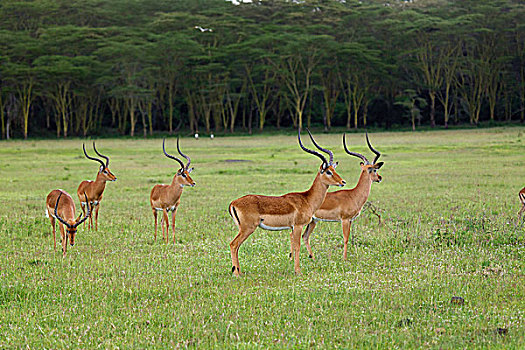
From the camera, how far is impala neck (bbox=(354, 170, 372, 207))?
7910 mm

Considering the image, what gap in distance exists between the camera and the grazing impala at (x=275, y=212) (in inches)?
269

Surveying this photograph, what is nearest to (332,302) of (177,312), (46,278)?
(177,312)

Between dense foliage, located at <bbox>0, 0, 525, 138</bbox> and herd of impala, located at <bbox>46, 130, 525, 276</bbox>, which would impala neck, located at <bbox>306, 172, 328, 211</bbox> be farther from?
dense foliage, located at <bbox>0, 0, 525, 138</bbox>

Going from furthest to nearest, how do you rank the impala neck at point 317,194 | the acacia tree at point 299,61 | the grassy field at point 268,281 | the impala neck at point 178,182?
1. the acacia tree at point 299,61
2. the impala neck at point 178,182
3. the impala neck at point 317,194
4. the grassy field at point 268,281

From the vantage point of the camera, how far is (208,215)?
11539mm

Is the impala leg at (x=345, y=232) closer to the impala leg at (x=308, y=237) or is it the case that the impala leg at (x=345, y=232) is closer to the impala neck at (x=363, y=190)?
the impala neck at (x=363, y=190)

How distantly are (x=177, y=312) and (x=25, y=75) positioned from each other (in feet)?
139

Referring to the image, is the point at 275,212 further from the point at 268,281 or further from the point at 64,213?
the point at 64,213

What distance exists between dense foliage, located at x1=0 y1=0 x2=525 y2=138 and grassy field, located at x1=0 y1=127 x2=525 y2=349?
34.7 m

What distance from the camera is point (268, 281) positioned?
22.3 ft

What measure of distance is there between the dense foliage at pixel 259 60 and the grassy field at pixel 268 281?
3469cm

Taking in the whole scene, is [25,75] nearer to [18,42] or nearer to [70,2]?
[18,42]

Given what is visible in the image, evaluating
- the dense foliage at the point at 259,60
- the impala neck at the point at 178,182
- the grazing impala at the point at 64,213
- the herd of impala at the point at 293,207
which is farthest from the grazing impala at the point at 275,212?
the dense foliage at the point at 259,60

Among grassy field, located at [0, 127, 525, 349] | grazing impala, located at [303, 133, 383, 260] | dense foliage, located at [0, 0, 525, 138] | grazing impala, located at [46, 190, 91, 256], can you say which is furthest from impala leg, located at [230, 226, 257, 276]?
dense foliage, located at [0, 0, 525, 138]
